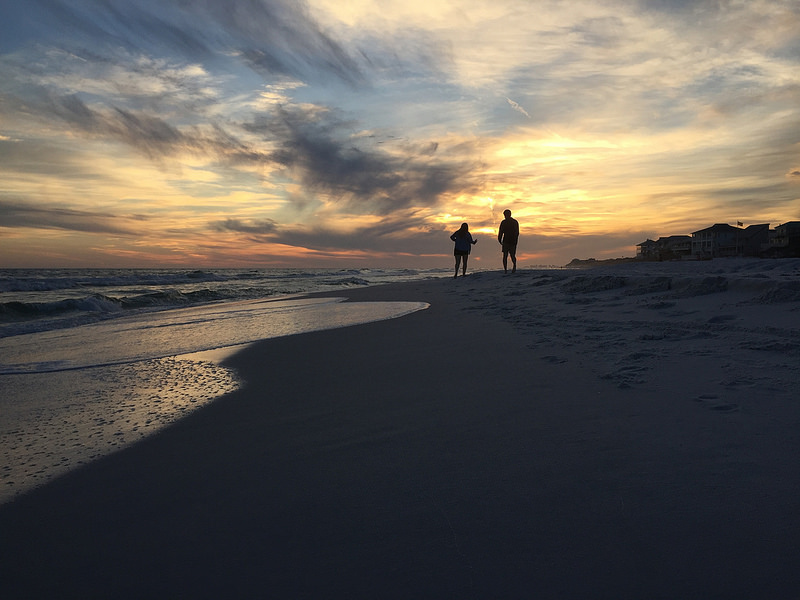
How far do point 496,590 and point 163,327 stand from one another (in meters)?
8.01

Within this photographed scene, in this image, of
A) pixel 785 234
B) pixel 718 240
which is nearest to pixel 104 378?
pixel 785 234

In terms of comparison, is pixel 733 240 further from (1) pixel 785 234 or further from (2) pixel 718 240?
(1) pixel 785 234

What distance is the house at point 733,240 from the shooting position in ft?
179

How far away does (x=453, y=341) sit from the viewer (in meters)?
4.88

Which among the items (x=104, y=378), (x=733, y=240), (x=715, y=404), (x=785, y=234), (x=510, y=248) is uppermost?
(x=785, y=234)

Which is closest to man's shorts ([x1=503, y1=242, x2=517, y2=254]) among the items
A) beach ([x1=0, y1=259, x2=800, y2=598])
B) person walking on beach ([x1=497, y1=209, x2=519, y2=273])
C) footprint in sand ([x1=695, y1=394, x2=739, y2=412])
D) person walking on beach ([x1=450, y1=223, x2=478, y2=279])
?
person walking on beach ([x1=497, y1=209, x2=519, y2=273])

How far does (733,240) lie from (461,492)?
221 feet

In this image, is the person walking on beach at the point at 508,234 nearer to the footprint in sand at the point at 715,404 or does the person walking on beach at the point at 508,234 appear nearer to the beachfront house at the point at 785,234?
the footprint in sand at the point at 715,404

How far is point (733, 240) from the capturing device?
5612 cm

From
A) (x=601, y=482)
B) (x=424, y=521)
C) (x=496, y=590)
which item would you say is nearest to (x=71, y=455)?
(x=424, y=521)

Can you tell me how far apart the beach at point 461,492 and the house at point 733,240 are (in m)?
61.8

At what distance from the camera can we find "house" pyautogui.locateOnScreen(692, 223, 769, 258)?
54438 mm

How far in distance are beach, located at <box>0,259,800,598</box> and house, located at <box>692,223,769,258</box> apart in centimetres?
6183

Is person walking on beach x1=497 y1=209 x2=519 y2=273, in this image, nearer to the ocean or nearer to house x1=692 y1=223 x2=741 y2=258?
the ocean
